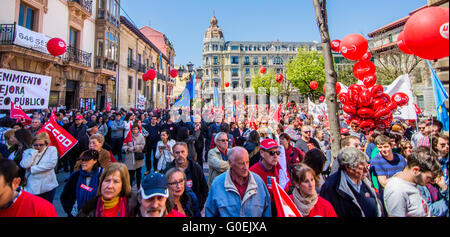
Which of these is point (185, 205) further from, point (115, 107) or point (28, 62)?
point (115, 107)

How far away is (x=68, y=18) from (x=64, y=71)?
12.2 ft

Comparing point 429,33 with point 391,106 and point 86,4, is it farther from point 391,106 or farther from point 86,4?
point 86,4

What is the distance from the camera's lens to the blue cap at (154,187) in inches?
76.4

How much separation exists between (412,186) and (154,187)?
8.10 feet

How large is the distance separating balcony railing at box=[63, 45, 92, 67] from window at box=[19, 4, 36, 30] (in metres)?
2.34

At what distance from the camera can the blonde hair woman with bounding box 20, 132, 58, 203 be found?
3111 millimetres

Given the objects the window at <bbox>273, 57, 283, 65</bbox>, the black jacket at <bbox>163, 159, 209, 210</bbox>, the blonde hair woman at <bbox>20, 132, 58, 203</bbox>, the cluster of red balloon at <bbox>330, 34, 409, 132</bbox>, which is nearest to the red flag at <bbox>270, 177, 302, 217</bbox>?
the black jacket at <bbox>163, 159, 209, 210</bbox>

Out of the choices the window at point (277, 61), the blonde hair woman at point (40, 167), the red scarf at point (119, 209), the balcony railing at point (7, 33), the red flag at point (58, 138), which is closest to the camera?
the red scarf at point (119, 209)

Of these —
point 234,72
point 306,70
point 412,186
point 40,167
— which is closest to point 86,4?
point 40,167

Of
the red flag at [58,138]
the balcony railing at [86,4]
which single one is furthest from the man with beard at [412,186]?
the balcony railing at [86,4]

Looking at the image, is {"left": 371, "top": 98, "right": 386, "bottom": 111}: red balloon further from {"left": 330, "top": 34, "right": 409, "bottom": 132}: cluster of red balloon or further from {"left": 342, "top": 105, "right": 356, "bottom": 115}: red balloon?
{"left": 342, "top": 105, "right": 356, "bottom": 115}: red balloon

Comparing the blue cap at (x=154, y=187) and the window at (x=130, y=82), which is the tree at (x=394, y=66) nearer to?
the blue cap at (x=154, y=187)

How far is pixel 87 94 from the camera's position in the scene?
640 inches

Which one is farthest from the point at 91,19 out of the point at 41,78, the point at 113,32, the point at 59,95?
the point at 41,78
